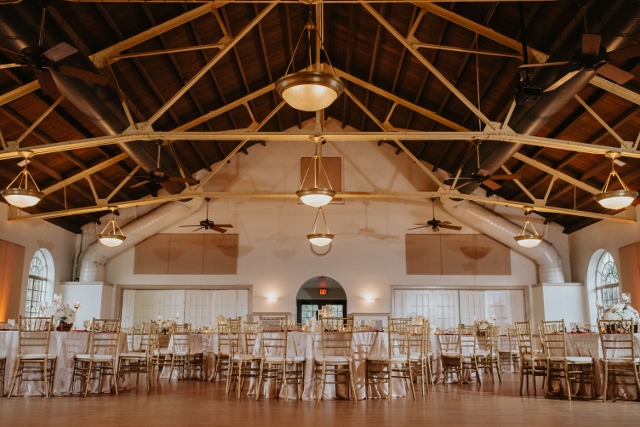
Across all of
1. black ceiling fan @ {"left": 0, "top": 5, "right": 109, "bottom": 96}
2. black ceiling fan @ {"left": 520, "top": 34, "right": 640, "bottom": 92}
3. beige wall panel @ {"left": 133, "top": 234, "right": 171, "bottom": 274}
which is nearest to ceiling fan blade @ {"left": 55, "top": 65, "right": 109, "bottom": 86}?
black ceiling fan @ {"left": 0, "top": 5, "right": 109, "bottom": 96}

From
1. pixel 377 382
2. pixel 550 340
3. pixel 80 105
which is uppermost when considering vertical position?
pixel 80 105

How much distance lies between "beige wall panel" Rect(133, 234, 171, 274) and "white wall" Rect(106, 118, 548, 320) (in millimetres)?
186

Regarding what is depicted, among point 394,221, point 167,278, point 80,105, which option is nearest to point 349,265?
point 394,221

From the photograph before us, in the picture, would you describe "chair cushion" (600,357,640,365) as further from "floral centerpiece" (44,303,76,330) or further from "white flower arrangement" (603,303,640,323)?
"floral centerpiece" (44,303,76,330)

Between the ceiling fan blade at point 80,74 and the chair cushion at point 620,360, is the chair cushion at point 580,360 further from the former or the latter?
the ceiling fan blade at point 80,74

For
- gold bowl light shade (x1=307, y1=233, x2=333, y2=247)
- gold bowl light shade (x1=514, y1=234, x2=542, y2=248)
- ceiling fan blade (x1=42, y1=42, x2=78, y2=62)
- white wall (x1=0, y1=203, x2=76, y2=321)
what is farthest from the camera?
gold bowl light shade (x1=514, y1=234, x2=542, y2=248)

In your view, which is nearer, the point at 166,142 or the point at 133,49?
the point at 133,49

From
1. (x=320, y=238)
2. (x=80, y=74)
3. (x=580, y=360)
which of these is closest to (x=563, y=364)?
(x=580, y=360)

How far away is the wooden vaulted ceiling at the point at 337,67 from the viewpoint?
359 inches

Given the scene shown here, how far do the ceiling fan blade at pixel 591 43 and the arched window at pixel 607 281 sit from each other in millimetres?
8777

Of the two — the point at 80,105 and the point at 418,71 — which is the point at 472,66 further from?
the point at 80,105

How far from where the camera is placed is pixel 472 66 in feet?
35.8

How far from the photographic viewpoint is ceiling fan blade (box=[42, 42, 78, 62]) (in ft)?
20.4

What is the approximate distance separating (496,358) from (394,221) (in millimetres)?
5693
